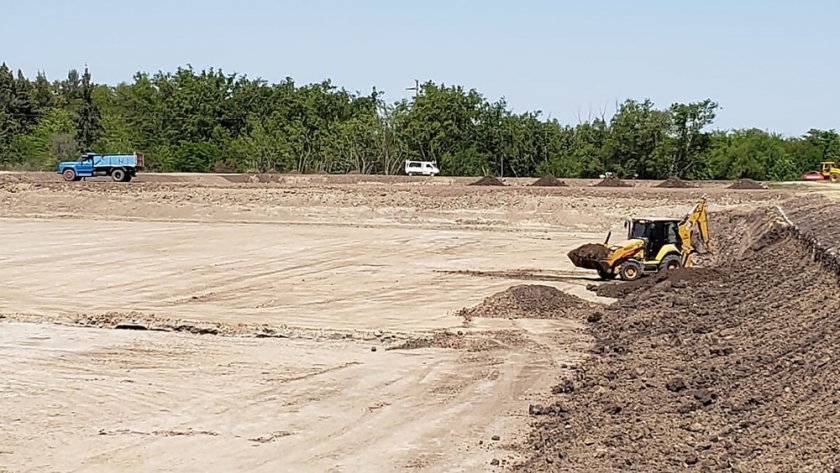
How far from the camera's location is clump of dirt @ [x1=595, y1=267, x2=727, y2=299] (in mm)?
21109

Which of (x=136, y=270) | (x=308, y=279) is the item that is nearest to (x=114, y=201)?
(x=136, y=270)

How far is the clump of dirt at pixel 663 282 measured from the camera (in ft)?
69.3

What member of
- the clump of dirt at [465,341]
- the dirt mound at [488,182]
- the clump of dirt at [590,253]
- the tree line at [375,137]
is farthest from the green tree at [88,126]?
the clump of dirt at [465,341]

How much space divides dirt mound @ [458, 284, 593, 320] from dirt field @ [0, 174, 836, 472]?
115mm

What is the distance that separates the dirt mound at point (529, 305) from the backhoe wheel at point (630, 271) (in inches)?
108

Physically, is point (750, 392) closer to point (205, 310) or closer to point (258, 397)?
point (258, 397)

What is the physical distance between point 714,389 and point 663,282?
415 inches

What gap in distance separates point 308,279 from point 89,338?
369 inches

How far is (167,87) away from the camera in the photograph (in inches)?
3812

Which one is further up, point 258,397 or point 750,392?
point 750,392

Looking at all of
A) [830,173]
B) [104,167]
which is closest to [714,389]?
[104,167]

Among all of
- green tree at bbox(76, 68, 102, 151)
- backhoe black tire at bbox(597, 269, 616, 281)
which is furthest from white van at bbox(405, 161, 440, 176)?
backhoe black tire at bbox(597, 269, 616, 281)

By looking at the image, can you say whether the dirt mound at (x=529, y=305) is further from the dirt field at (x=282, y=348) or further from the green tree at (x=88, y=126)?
the green tree at (x=88, y=126)

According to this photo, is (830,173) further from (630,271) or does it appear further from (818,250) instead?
(818,250)
